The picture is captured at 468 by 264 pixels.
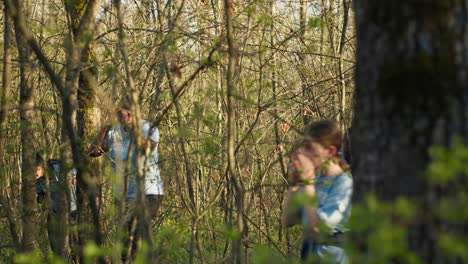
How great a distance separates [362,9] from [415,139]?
506 mm

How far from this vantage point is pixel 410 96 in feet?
6.55

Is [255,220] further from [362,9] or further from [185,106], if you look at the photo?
[362,9]

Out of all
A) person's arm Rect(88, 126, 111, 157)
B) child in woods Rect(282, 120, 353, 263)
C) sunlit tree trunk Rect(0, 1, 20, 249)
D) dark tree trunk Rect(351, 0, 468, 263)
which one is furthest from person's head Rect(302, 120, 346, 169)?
sunlit tree trunk Rect(0, 1, 20, 249)

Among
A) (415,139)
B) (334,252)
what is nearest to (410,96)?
(415,139)

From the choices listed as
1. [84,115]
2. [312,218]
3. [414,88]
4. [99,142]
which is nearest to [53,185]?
[99,142]

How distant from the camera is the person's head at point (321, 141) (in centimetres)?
337

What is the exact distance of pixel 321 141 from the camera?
3.39 m

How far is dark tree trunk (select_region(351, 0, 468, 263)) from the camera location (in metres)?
1.96

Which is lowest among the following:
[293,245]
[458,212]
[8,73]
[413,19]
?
[293,245]

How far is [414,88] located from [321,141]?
4.67 feet

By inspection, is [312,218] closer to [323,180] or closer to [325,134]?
[323,180]

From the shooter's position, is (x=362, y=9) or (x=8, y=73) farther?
(x=8, y=73)

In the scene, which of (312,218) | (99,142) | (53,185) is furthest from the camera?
(99,142)

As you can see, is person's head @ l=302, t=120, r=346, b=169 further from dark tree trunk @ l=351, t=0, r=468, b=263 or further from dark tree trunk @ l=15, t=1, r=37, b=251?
dark tree trunk @ l=15, t=1, r=37, b=251
